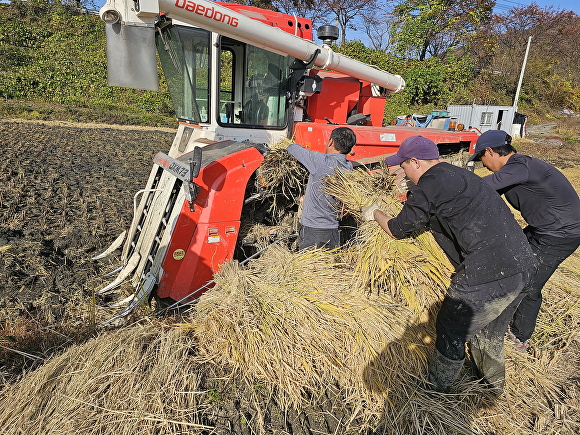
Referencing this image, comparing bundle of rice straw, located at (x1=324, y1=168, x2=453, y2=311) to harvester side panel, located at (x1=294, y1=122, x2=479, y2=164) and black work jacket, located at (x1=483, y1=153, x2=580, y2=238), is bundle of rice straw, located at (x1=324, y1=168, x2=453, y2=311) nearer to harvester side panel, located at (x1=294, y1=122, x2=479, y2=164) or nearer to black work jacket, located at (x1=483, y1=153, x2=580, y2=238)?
black work jacket, located at (x1=483, y1=153, x2=580, y2=238)

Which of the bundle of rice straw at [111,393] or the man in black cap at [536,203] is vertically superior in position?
the man in black cap at [536,203]

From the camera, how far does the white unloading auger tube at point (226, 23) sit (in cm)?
313

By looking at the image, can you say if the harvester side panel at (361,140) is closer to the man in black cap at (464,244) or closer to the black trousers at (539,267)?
the man in black cap at (464,244)

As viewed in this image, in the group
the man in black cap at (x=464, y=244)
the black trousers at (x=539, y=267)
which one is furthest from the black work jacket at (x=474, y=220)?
the black trousers at (x=539, y=267)

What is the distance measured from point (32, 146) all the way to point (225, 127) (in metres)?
8.59

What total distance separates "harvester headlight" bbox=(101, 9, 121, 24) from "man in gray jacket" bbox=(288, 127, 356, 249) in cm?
175

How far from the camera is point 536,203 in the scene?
9.97 feet

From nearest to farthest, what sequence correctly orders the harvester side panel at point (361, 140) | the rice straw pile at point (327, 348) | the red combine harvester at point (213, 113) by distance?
the rice straw pile at point (327, 348) < the red combine harvester at point (213, 113) < the harvester side panel at point (361, 140)

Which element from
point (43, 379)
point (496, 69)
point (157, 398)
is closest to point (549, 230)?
point (157, 398)

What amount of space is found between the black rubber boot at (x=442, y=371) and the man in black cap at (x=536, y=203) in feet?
3.45

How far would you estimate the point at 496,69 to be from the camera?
2553 cm

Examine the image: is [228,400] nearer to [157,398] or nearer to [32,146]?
[157,398]

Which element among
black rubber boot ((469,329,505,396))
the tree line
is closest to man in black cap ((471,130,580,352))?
black rubber boot ((469,329,505,396))

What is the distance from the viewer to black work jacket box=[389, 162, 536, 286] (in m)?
2.27
